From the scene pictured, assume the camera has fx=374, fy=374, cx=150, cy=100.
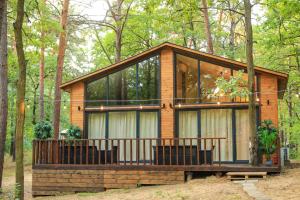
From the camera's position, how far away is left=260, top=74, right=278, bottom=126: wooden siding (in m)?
12.7

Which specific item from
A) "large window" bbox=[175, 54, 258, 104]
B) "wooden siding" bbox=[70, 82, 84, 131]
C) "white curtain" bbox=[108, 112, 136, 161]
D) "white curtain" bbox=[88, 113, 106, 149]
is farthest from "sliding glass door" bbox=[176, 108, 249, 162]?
"wooden siding" bbox=[70, 82, 84, 131]

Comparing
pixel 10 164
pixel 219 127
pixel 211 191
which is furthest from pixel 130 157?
pixel 10 164

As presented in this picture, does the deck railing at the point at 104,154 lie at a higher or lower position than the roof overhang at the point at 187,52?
lower

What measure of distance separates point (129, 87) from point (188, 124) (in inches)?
102

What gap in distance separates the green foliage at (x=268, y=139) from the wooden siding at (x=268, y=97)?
838mm

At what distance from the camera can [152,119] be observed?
539 inches

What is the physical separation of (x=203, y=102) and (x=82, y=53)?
19014 mm

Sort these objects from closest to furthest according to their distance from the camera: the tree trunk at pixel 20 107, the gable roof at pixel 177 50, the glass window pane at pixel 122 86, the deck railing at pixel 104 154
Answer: the tree trunk at pixel 20 107, the deck railing at pixel 104 154, the gable roof at pixel 177 50, the glass window pane at pixel 122 86

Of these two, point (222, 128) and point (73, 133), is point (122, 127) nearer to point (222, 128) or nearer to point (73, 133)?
point (73, 133)

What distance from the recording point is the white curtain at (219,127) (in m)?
13.1

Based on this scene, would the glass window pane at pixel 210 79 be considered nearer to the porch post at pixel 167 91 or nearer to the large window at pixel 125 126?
the porch post at pixel 167 91

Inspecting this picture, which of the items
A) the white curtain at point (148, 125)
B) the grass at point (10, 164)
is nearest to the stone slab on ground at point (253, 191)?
the white curtain at point (148, 125)

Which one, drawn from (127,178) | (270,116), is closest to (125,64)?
(127,178)

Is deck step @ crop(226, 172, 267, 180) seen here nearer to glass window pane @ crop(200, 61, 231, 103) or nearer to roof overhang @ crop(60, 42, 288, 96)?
glass window pane @ crop(200, 61, 231, 103)
